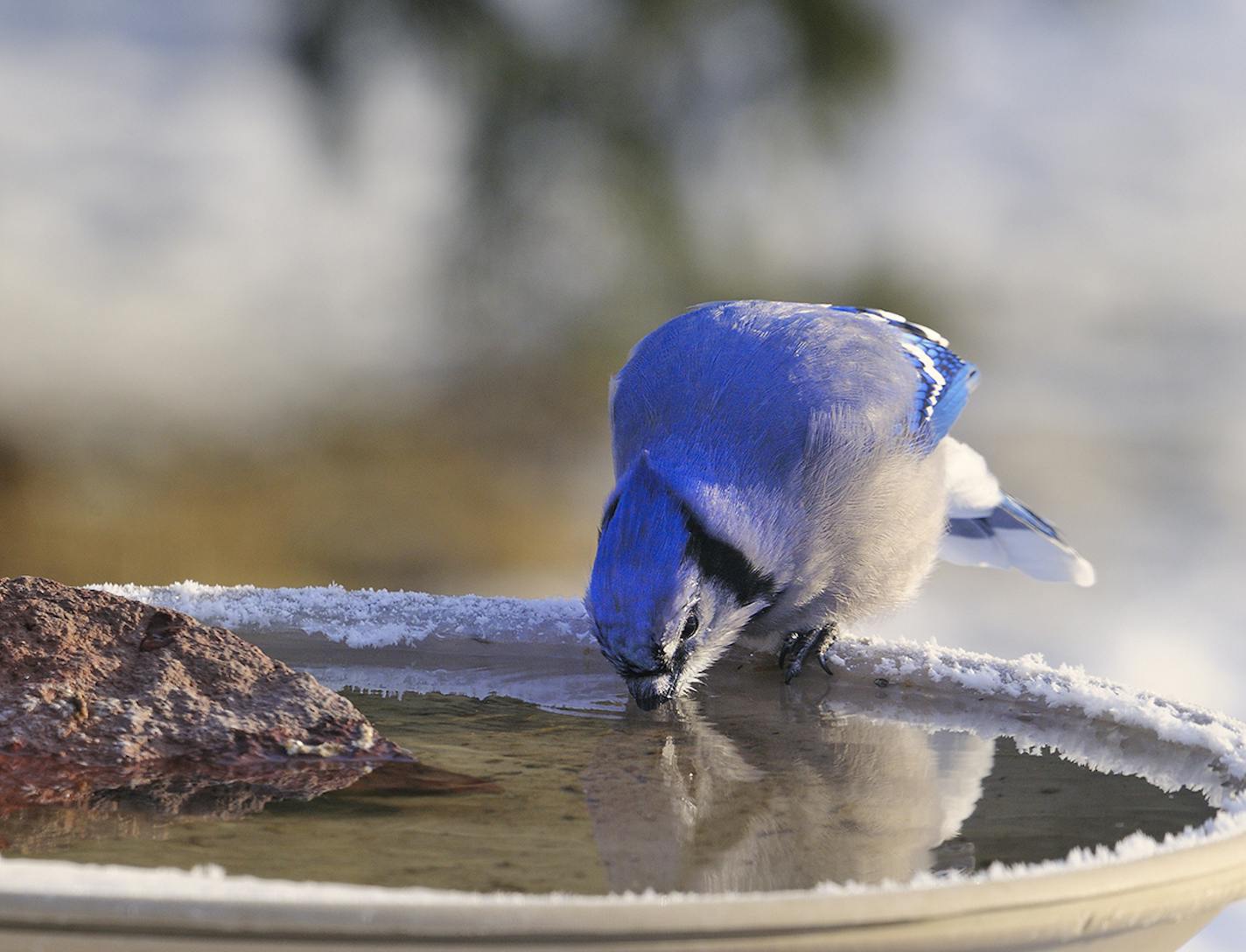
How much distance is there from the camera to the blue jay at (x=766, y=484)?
1.58 metres

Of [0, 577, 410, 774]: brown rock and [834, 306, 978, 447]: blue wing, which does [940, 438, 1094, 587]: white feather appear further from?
[0, 577, 410, 774]: brown rock

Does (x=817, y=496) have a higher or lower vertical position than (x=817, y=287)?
lower

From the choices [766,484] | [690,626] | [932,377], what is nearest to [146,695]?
[690,626]

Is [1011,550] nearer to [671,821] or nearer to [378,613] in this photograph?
[378,613]

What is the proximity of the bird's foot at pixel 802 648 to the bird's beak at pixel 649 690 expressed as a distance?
0.87ft

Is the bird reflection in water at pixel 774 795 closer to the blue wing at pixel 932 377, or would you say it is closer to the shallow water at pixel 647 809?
the shallow water at pixel 647 809

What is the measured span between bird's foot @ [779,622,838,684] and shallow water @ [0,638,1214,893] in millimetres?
284

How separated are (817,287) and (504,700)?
1640mm

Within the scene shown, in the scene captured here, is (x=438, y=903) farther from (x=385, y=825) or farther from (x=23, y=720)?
(x=23, y=720)

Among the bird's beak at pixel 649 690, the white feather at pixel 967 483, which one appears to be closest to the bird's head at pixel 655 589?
the bird's beak at pixel 649 690

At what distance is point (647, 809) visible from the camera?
1.12 metres

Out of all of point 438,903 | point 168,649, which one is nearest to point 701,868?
point 438,903

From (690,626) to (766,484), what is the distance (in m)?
0.28

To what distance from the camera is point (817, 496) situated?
1887 millimetres
